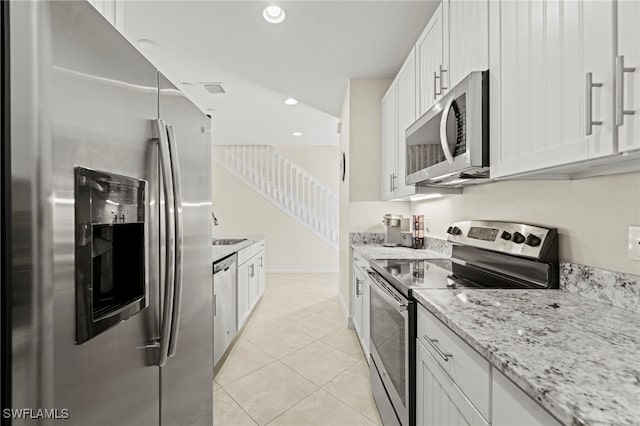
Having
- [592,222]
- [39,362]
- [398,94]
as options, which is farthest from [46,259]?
[398,94]

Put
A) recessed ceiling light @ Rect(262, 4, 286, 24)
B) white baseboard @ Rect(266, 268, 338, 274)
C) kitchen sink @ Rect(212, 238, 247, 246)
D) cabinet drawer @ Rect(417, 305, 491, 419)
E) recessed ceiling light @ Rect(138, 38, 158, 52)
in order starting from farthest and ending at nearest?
white baseboard @ Rect(266, 268, 338, 274), kitchen sink @ Rect(212, 238, 247, 246), recessed ceiling light @ Rect(138, 38, 158, 52), recessed ceiling light @ Rect(262, 4, 286, 24), cabinet drawer @ Rect(417, 305, 491, 419)

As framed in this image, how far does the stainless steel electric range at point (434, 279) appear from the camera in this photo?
1.32 meters

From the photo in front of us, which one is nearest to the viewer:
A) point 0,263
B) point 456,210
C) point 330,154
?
point 0,263

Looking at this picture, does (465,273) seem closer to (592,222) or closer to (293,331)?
(592,222)

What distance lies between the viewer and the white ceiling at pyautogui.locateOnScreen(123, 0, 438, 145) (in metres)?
2.20

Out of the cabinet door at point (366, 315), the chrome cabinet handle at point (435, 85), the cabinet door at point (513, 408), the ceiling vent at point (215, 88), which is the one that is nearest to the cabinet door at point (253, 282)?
the cabinet door at point (366, 315)

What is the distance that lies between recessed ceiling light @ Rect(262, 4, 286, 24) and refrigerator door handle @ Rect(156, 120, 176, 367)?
160 centimetres

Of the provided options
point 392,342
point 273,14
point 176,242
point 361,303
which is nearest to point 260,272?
point 361,303

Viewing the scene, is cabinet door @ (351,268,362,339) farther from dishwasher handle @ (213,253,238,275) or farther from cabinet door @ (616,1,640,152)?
cabinet door @ (616,1,640,152)

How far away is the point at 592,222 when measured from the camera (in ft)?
3.79

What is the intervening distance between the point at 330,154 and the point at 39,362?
652 centimetres

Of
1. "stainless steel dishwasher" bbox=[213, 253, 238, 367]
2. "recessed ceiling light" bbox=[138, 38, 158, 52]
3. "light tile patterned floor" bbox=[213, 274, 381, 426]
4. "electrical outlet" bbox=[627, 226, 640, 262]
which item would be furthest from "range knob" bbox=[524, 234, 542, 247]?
"recessed ceiling light" bbox=[138, 38, 158, 52]

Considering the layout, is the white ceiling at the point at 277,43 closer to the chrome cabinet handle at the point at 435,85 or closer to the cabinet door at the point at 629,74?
the chrome cabinet handle at the point at 435,85

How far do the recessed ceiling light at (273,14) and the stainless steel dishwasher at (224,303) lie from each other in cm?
182
